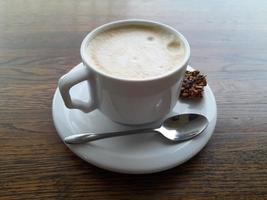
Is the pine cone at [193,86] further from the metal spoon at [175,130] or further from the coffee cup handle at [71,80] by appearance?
the coffee cup handle at [71,80]

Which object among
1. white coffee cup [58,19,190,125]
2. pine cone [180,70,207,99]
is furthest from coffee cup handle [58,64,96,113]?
pine cone [180,70,207,99]

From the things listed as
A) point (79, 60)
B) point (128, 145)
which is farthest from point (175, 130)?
point (79, 60)

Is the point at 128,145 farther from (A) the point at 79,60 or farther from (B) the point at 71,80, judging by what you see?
(A) the point at 79,60

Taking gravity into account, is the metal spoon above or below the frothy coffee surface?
below

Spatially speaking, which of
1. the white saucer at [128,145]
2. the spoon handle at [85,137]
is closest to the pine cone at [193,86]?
the white saucer at [128,145]

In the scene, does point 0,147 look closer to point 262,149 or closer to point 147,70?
point 147,70

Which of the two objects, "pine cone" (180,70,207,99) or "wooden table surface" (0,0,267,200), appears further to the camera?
"pine cone" (180,70,207,99)

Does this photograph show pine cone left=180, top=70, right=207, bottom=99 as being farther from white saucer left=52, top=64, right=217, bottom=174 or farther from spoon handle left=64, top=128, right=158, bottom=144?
spoon handle left=64, top=128, right=158, bottom=144

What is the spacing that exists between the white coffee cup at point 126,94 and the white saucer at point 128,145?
25mm

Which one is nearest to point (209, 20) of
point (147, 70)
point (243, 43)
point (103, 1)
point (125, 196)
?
point (243, 43)

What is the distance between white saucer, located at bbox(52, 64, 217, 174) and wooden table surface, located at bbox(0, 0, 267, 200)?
0.02 metres

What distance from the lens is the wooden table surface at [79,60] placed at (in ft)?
1.48

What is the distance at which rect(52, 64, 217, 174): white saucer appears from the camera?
451 millimetres

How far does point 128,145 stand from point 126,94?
81 millimetres
